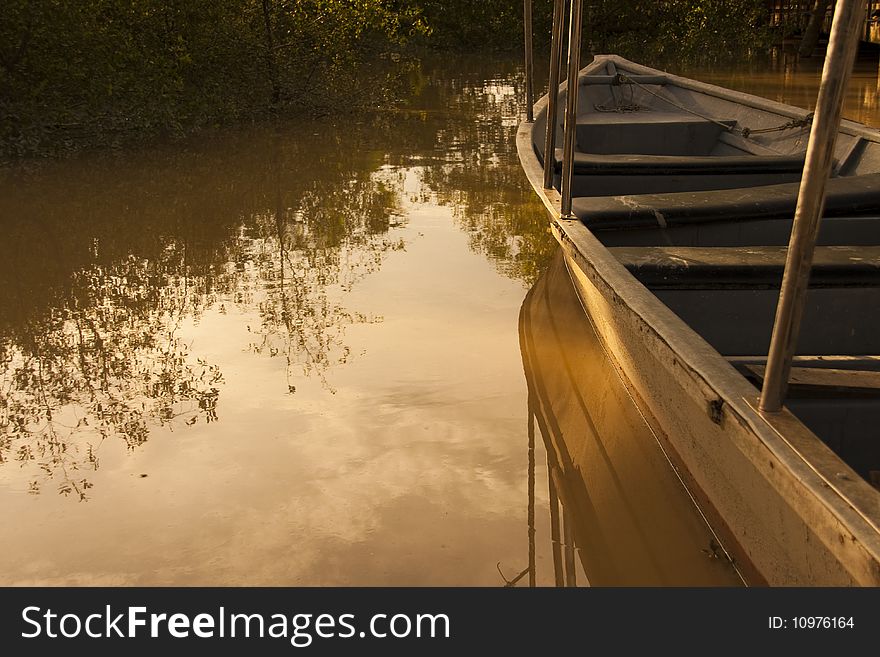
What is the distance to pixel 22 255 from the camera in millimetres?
7527

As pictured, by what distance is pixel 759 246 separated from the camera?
16.3 ft

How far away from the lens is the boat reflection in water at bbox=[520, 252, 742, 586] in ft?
11.4

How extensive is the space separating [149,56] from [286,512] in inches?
409

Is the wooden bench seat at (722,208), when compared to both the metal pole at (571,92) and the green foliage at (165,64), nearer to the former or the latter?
the metal pole at (571,92)

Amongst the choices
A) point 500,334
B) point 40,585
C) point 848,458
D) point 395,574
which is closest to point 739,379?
point 848,458

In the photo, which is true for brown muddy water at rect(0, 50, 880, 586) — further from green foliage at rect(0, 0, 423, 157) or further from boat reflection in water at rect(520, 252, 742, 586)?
green foliage at rect(0, 0, 423, 157)

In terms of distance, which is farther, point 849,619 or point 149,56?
point 149,56

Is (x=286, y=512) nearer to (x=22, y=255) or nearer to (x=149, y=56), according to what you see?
(x=22, y=255)

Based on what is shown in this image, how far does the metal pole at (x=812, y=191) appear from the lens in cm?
238

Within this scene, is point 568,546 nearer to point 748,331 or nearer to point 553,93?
point 748,331

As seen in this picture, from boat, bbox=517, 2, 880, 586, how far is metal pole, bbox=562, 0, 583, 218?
0.02 m

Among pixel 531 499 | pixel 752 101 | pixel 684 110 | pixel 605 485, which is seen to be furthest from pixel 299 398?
pixel 684 110

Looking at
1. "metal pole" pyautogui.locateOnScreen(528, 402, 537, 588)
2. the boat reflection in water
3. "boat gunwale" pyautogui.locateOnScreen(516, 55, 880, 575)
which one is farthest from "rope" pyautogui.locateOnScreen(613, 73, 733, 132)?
"boat gunwale" pyautogui.locateOnScreen(516, 55, 880, 575)

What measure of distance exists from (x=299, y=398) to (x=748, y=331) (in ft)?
7.46
